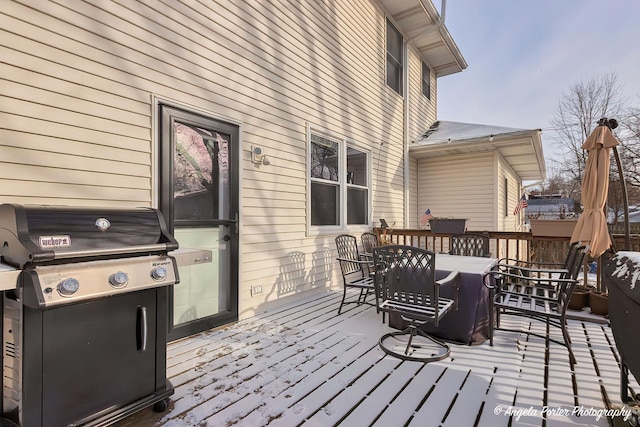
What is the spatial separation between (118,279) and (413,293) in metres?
2.17

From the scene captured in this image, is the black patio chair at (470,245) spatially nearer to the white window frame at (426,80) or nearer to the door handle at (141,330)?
the door handle at (141,330)

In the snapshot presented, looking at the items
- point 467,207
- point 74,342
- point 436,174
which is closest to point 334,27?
point 436,174

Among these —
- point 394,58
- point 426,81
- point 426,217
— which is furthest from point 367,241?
point 426,81

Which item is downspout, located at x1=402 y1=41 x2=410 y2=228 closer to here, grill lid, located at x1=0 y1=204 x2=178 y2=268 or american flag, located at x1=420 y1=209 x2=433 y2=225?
american flag, located at x1=420 y1=209 x2=433 y2=225

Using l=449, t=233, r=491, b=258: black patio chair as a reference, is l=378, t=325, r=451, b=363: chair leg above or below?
below

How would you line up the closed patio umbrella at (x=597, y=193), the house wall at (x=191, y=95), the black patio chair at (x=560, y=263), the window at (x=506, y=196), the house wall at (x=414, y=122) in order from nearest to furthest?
the house wall at (x=191, y=95) < the black patio chair at (x=560, y=263) < the closed patio umbrella at (x=597, y=193) < the house wall at (x=414, y=122) < the window at (x=506, y=196)

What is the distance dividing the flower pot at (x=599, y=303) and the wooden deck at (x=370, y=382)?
0.56m

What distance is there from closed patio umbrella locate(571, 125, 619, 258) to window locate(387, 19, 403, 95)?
4.44m

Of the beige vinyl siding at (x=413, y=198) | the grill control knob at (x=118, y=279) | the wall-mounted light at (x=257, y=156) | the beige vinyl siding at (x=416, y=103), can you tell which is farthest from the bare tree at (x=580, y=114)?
the grill control knob at (x=118, y=279)

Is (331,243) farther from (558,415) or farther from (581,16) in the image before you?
(581,16)

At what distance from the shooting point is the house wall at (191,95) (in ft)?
7.67

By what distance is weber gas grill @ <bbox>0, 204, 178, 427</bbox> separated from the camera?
5.01 ft

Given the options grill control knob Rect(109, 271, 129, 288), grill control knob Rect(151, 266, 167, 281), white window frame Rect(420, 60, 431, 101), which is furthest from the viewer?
white window frame Rect(420, 60, 431, 101)

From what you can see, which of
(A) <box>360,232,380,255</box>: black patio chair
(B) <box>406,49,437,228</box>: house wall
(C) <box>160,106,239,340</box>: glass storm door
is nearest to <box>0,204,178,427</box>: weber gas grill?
(C) <box>160,106,239,340</box>: glass storm door
